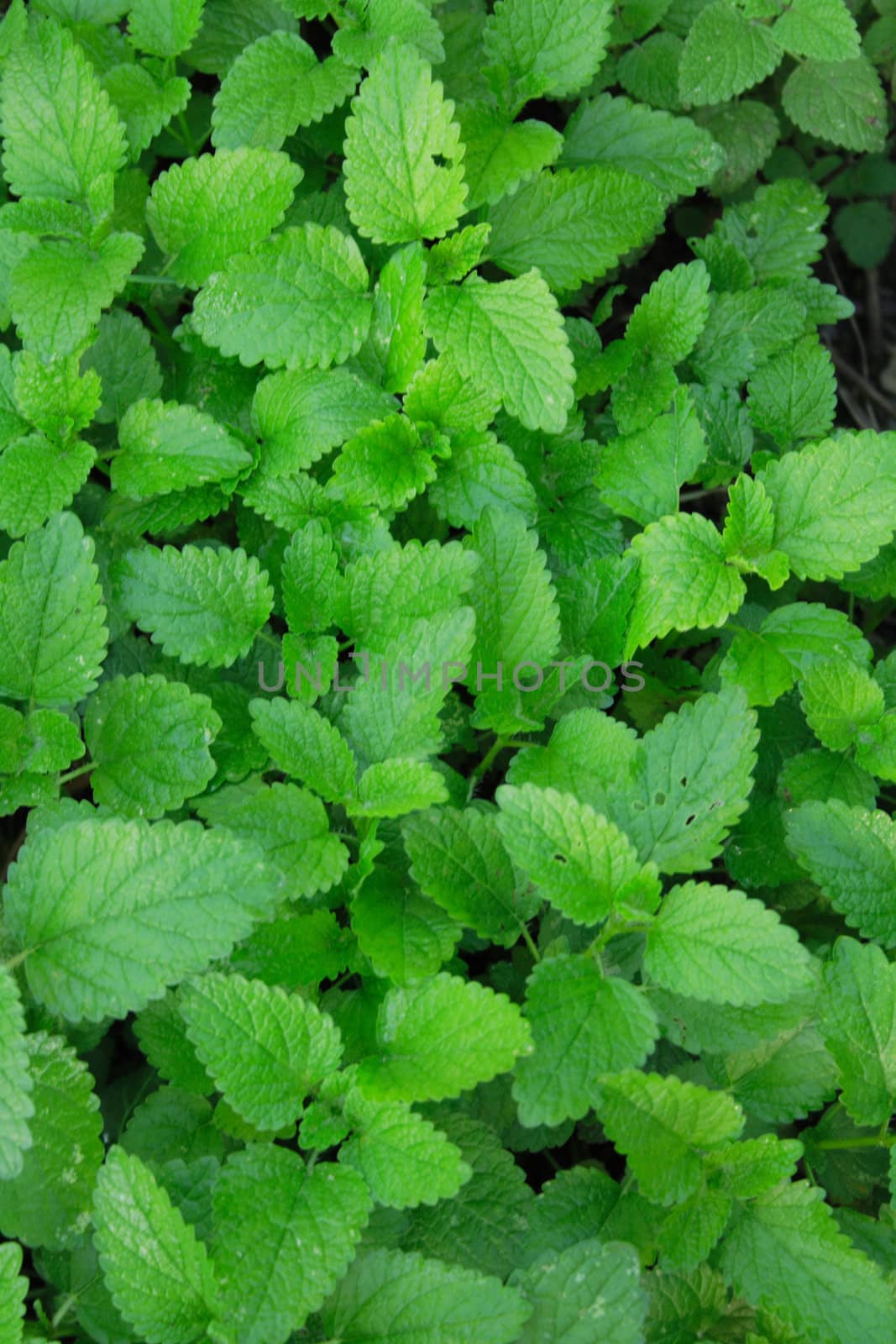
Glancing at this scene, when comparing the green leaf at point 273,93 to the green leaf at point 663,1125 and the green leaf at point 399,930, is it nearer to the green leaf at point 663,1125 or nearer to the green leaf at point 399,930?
the green leaf at point 399,930

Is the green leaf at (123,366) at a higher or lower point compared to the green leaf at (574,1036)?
higher

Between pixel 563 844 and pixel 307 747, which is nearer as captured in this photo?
pixel 563 844

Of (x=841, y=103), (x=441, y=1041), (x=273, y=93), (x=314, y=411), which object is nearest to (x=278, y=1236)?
(x=441, y=1041)

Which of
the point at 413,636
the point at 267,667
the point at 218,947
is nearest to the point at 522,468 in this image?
the point at 413,636

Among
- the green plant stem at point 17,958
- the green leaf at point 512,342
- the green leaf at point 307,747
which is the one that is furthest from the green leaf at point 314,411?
the green plant stem at point 17,958

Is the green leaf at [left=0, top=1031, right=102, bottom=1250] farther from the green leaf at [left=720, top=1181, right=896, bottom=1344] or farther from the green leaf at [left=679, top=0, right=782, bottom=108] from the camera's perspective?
the green leaf at [left=679, top=0, right=782, bottom=108]

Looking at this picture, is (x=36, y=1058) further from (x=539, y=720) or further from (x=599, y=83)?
(x=599, y=83)

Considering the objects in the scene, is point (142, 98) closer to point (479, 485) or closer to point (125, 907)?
point (479, 485)
